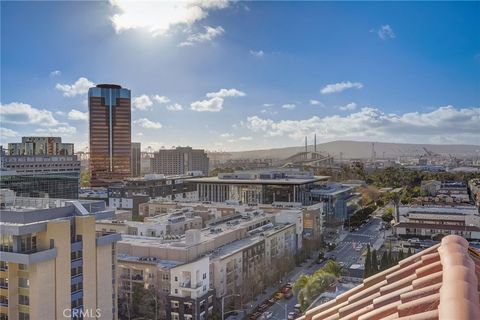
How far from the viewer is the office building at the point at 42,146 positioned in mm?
30761

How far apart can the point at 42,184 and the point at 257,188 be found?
31.8 feet

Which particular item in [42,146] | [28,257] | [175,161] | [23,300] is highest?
[42,146]

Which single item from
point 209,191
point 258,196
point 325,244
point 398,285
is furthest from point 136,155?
point 398,285

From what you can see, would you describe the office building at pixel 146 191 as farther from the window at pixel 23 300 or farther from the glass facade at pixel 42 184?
the window at pixel 23 300

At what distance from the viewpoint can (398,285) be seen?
1.58 meters

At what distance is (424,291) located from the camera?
125 cm

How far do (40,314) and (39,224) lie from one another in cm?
116

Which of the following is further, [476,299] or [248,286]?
[248,286]

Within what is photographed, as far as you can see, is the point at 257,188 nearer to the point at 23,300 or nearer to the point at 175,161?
the point at 23,300

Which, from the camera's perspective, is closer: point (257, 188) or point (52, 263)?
point (52, 263)

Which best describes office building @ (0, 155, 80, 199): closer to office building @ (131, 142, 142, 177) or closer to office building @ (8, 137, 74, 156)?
office building @ (8, 137, 74, 156)

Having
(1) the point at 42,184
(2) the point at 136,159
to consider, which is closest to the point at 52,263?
(1) the point at 42,184

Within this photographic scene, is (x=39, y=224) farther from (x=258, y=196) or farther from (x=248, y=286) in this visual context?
(x=258, y=196)

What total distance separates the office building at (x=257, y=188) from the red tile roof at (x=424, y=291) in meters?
17.6
